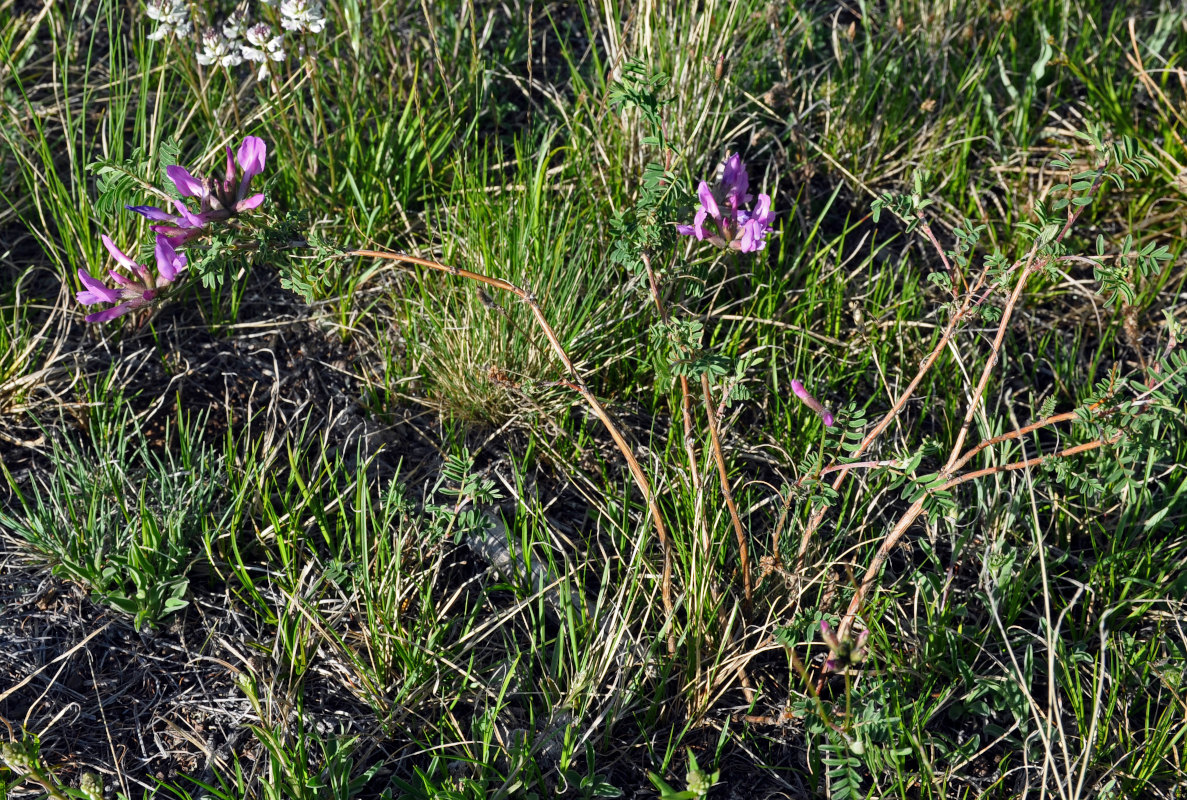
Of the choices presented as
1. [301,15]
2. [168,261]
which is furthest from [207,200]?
[301,15]

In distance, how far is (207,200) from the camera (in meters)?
1.57

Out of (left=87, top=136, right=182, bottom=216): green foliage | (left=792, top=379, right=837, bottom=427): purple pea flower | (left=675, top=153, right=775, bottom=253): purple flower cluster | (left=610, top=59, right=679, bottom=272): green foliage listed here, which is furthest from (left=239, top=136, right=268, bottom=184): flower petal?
(left=792, top=379, right=837, bottom=427): purple pea flower

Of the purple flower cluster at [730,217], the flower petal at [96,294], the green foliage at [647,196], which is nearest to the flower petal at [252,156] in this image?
the flower petal at [96,294]

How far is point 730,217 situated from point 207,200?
0.85 meters

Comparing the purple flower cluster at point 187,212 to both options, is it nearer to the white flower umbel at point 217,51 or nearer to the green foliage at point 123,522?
the green foliage at point 123,522

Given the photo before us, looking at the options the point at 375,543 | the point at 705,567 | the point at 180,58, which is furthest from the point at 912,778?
the point at 180,58

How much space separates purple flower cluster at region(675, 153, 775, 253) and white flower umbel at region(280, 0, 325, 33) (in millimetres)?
1153

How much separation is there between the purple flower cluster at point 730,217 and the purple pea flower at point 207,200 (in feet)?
2.32

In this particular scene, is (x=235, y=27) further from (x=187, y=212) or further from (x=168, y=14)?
(x=187, y=212)

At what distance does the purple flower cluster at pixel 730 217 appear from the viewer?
5.31ft

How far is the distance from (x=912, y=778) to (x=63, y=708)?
5.10 feet

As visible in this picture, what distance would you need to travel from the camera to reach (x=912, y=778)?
1.74 metres

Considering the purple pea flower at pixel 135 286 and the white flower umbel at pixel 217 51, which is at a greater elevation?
the white flower umbel at pixel 217 51

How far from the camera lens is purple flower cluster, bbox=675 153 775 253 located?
1.62 metres
